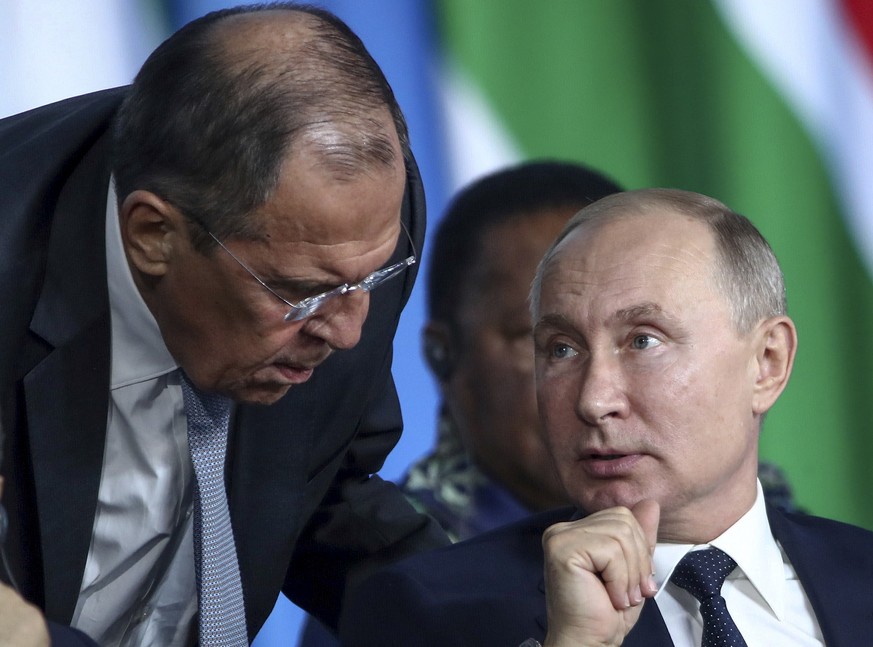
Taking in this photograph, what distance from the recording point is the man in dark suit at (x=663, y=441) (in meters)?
1.61

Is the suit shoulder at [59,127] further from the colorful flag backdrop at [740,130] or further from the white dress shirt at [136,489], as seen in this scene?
the colorful flag backdrop at [740,130]

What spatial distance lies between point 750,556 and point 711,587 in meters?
0.09

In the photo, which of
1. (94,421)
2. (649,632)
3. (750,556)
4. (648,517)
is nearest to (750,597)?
(750,556)

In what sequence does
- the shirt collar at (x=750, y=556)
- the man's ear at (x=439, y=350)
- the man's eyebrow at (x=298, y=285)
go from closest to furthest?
the man's eyebrow at (x=298, y=285), the shirt collar at (x=750, y=556), the man's ear at (x=439, y=350)

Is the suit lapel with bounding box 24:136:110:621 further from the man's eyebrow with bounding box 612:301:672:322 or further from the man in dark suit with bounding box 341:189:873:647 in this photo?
the man's eyebrow with bounding box 612:301:672:322

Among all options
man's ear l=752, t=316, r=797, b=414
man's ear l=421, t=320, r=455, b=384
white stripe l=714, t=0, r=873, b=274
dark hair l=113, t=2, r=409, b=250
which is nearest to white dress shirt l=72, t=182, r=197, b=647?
dark hair l=113, t=2, r=409, b=250

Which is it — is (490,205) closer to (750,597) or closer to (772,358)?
(772,358)

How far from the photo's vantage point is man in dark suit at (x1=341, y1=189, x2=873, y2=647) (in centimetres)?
161

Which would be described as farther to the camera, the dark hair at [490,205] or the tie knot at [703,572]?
the dark hair at [490,205]

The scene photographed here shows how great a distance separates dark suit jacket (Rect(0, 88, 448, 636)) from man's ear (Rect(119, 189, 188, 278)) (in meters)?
0.06

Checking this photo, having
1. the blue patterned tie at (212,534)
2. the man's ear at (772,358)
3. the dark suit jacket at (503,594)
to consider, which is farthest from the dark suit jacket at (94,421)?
the man's ear at (772,358)

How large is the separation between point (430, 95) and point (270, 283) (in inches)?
64.8

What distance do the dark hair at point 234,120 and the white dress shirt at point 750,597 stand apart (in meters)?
0.60

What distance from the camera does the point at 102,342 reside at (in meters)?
1.66
